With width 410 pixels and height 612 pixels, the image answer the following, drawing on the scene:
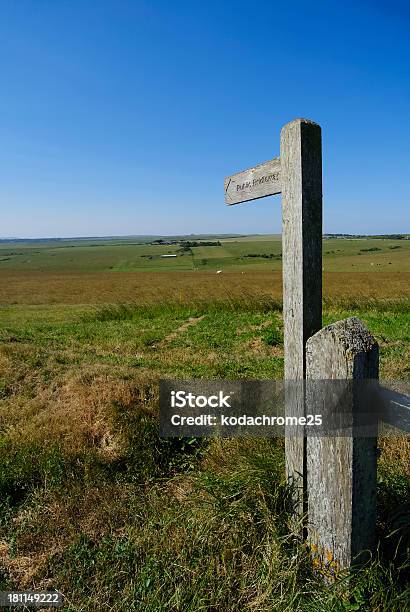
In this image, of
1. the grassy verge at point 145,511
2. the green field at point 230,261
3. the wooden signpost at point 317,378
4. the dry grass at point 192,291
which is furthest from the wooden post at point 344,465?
the green field at point 230,261

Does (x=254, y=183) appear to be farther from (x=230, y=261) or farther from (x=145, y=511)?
(x=230, y=261)

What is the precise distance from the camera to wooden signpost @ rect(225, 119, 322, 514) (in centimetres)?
270

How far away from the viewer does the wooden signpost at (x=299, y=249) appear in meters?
2.70

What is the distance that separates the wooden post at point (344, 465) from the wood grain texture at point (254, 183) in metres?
1.17

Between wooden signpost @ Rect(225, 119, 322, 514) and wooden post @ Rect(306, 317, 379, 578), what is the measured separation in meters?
0.23

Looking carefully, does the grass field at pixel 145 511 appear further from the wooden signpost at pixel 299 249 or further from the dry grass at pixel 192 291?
the dry grass at pixel 192 291

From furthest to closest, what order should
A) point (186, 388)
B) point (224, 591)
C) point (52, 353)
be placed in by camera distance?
point (52, 353), point (186, 388), point (224, 591)

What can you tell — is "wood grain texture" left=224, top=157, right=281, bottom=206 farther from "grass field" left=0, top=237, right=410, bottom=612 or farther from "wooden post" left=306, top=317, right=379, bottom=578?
"grass field" left=0, top=237, right=410, bottom=612

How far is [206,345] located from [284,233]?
26.2 ft

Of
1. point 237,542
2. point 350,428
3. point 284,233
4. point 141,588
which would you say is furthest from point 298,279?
point 141,588

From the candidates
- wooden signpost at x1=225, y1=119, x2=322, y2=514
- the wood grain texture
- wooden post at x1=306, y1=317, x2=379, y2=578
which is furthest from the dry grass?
wooden post at x1=306, y1=317, x2=379, y2=578

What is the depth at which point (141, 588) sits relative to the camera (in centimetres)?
275

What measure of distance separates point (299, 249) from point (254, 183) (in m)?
0.80

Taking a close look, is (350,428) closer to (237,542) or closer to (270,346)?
(237,542)
